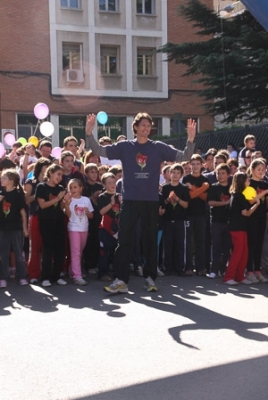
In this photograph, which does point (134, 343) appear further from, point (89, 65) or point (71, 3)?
point (71, 3)

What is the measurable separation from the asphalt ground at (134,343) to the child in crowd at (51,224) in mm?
306

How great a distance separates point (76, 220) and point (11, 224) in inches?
34.6

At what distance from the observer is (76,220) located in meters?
7.92

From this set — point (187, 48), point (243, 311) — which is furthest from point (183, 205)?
point (187, 48)

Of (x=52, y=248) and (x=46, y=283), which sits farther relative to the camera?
(x=52, y=248)

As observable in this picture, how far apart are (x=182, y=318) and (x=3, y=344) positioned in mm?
1820

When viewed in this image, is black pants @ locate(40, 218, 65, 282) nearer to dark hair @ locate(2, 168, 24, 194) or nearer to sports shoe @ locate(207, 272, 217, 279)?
dark hair @ locate(2, 168, 24, 194)

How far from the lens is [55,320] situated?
5832 millimetres

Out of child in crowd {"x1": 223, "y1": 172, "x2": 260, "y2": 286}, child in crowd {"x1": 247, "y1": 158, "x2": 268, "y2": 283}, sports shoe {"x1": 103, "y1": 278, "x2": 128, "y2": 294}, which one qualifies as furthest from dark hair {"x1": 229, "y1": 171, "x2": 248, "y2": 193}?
sports shoe {"x1": 103, "y1": 278, "x2": 128, "y2": 294}

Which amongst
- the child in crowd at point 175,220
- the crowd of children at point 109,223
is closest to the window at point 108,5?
the crowd of children at point 109,223

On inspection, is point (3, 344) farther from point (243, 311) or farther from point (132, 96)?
point (132, 96)

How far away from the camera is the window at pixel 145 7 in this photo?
28594 mm

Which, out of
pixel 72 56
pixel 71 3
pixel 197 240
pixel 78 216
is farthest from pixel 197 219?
pixel 71 3

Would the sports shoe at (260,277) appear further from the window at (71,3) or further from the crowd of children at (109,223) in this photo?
the window at (71,3)
